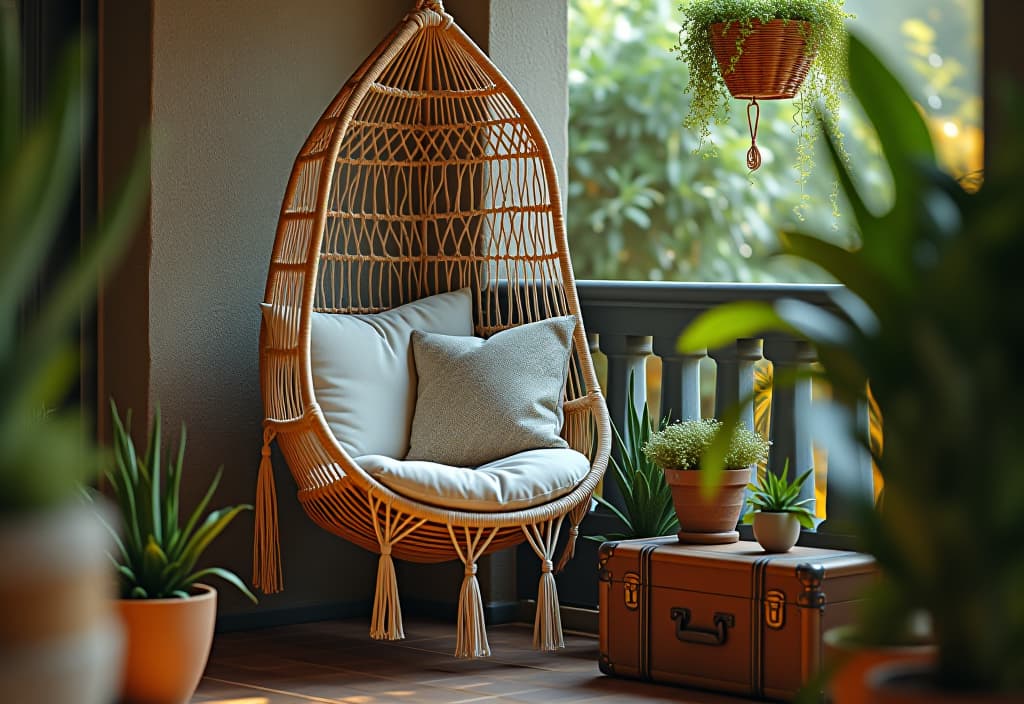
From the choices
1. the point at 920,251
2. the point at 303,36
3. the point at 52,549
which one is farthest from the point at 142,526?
the point at 303,36

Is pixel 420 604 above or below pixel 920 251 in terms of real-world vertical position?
below

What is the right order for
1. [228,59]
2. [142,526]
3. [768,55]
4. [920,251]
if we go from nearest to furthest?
[920,251], [142,526], [768,55], [228,59]

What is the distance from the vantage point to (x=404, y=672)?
3.65m

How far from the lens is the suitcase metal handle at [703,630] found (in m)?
3.36

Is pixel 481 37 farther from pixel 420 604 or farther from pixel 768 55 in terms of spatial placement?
pixel 420 604

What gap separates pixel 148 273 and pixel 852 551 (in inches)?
78.5

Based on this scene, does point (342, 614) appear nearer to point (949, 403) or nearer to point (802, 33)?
point (802, 33)

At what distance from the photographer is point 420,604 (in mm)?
4547

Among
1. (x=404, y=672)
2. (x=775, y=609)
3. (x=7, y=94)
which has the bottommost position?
(x=404, y=672)

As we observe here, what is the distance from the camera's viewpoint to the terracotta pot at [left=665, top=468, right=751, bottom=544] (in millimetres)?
3508

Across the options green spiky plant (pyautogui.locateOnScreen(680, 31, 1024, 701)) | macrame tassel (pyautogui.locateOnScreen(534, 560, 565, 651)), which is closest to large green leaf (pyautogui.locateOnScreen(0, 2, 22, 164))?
green spiky plant (pyautogui.locateOnScreen(680, 31, 1024, 701))

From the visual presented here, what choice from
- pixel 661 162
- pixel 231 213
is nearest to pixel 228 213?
pixel 231 213

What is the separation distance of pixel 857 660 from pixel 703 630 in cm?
185

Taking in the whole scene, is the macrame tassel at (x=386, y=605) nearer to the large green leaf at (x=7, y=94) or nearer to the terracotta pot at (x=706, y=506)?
the terracotta pot at (x=706, y=506)
